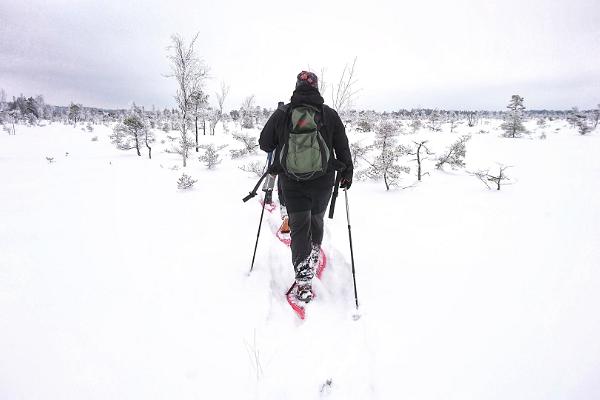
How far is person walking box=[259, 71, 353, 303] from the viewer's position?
244cm

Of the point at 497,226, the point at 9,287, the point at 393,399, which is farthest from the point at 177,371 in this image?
the point at 497,226

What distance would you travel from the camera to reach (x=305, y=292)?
8.93 feet

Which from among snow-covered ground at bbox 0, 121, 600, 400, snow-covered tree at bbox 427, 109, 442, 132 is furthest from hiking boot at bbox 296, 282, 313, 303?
snow-covered tree at bbox 427, 109, 442, 132

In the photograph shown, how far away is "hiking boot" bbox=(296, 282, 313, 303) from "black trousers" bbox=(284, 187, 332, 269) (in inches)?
7.7

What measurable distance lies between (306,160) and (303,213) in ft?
1.65

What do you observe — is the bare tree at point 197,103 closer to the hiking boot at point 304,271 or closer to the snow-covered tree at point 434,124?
the hiking boot at point 304,271

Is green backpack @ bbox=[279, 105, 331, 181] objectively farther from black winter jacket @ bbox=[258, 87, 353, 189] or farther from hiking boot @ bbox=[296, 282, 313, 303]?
hiking boot @ bbox=[296, 282, 313, 303]

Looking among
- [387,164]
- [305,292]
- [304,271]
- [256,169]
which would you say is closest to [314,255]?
[304,271]

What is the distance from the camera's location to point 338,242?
4.08 metres

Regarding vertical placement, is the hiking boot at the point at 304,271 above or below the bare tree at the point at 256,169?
→ below

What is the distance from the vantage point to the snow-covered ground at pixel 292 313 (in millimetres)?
1904

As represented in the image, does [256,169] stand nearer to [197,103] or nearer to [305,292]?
[305,292]

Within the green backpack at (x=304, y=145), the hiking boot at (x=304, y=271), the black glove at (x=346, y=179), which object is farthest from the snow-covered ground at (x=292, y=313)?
the green backpack at (x=304, y=145)

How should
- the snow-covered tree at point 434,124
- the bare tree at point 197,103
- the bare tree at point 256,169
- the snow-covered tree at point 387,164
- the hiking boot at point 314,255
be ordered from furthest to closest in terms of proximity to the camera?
the snow-covered tree at point 434,124
the bare tree at point 197,103
the bare tree at point 256,169
the snow-covered tree at point 387,164
the hiking boot at point 314,255
